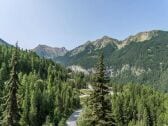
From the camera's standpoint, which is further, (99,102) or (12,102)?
(12,102)

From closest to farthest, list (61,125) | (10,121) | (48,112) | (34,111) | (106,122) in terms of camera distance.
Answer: (106,122), (10,121), (61,125), (34,111), (48,112)

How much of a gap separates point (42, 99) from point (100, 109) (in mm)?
166480

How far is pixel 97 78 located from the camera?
102ft

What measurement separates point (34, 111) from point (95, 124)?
150318 mm

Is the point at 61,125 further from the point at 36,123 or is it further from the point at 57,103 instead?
the point at 57,103

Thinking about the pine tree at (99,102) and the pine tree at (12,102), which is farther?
the pine tree at (12,102)

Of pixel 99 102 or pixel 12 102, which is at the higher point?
pixel 12 102

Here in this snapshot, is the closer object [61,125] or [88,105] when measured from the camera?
[88,105]

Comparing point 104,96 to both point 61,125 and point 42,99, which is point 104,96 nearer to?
point 61,125

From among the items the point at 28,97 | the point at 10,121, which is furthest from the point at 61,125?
the point at 10,121

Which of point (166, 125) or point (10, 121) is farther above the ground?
point (10, 121)

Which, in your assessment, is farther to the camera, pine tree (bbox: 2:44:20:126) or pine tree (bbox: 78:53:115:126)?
pine tree (bbox: 2:44:20:126)

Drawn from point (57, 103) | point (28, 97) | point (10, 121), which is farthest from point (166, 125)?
point (10, 121)

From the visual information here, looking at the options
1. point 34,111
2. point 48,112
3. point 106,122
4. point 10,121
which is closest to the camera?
point 106,122
